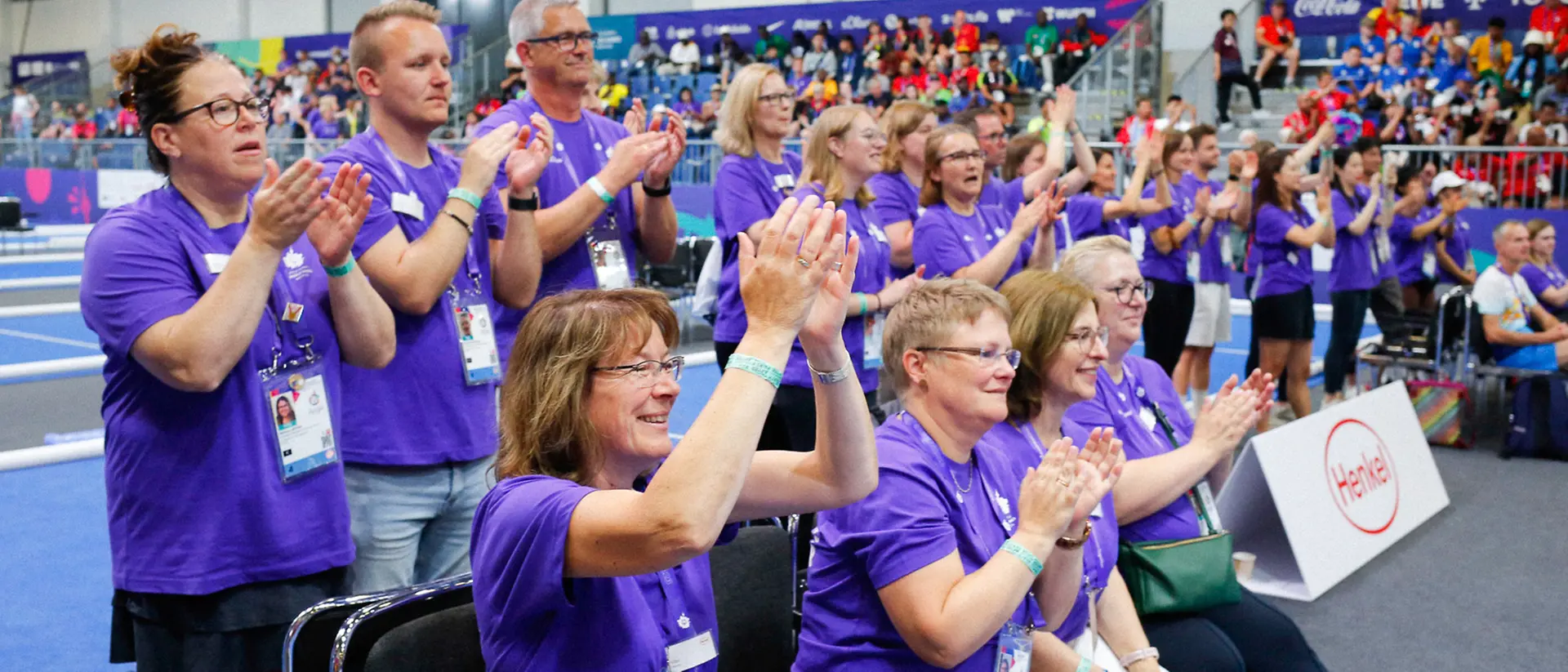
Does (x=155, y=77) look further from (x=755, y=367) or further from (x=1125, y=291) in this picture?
(x=1125, y=291)

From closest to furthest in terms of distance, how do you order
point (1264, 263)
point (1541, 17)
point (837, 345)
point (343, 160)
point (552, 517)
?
1. point (552, 517)
2. point (837, 345)
3. point (343, 160)
4. point (1264, 263)
5. point (1541, 17)

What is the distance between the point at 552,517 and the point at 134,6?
109 ft

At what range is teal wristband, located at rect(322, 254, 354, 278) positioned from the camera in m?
2.24

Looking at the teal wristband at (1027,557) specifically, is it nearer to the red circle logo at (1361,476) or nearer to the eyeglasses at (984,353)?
the eyeglasses at (984,353)

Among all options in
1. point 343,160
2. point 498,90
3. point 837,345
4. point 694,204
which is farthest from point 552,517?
point 498,90

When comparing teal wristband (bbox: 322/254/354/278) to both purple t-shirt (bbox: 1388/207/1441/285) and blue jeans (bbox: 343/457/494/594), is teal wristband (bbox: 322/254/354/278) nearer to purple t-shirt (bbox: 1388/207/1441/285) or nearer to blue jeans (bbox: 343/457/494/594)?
blue jeans (bbox: 343/457/494/594)

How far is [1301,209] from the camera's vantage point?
22.9ft

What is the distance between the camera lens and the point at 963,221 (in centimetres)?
450

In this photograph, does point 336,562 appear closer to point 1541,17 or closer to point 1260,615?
point 1260,615

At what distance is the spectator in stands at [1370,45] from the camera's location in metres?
15.1

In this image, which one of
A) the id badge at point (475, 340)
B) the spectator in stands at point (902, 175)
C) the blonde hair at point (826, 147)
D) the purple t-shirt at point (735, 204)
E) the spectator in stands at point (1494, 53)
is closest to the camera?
the id badge at point (475, 340)

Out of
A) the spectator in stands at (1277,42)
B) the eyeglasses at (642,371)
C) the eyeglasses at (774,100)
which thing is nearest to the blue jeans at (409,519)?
the eyeglasses at (642,371)

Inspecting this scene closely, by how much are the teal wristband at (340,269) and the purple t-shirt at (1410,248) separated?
742cm

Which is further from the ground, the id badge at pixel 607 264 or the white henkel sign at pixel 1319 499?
the id badge at pixel 607 264
